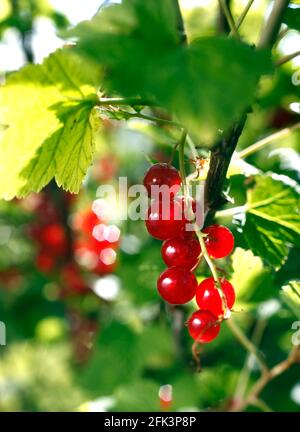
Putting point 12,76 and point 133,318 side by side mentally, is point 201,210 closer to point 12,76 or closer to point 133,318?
point 12,76

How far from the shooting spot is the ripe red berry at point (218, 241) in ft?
2.15

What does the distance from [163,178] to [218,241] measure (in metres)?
0.09

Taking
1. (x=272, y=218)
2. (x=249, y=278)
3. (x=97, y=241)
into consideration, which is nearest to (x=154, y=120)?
(x=272, y=218)

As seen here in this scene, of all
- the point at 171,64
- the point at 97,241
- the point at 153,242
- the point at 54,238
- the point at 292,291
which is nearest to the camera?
the point at 171,64

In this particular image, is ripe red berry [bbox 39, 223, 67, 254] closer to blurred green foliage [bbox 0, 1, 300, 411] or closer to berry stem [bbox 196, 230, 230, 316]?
blurred green foliage [bbox 0, 1, 300, 411]

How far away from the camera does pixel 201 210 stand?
67cm

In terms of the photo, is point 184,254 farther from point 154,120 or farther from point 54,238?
point 54,238

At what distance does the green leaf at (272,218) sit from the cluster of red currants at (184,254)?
0.11 metres

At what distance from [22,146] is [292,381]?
101 cm

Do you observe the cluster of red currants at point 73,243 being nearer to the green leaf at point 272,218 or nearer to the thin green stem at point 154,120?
the green leaf at point 272,218

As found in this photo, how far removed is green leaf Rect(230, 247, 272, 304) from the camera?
3.07 ft

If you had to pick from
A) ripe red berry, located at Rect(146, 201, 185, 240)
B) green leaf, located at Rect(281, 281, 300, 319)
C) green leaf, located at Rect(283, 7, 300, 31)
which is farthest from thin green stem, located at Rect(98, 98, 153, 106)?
green leaf, located at Rect(281, 281, 300, 319)

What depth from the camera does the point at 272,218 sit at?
78cm
